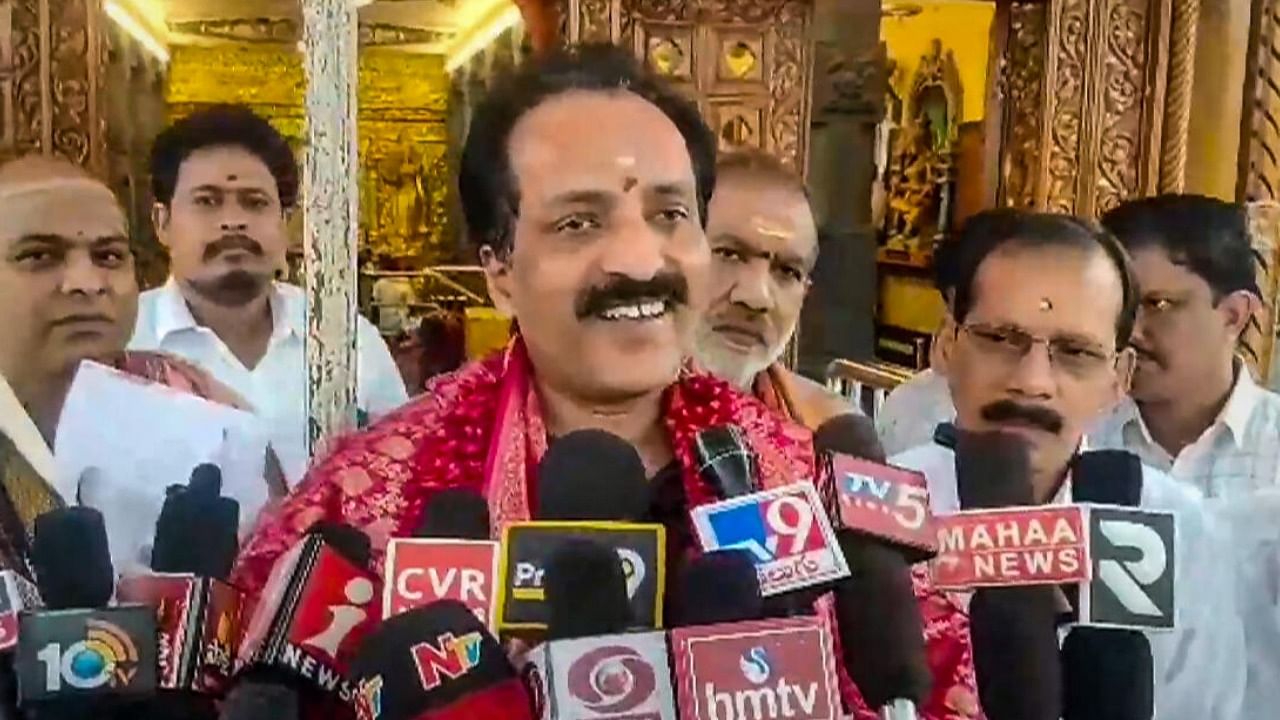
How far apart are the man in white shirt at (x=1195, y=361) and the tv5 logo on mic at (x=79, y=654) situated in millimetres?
691

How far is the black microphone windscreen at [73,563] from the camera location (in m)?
0.59

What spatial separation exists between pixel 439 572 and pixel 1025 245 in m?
0.52

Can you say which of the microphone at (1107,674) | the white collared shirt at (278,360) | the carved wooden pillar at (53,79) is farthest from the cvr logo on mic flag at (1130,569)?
the carved wooden pillar at (53,79)

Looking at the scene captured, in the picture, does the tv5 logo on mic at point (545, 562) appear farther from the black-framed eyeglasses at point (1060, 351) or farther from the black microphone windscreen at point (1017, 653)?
the black-framed eyeglasses at point (1060, 351)

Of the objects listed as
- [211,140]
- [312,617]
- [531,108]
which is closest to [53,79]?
[211,140]

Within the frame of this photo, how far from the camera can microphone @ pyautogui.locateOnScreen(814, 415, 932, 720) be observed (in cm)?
53

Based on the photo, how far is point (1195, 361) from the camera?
3.48ft

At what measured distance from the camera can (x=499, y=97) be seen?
0.73m

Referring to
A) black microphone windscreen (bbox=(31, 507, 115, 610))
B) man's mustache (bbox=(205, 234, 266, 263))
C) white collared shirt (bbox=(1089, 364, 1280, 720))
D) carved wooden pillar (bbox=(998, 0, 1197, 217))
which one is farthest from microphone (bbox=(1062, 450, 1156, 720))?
carved wooden pillar (bbox=(998, 0, 1197, 217))

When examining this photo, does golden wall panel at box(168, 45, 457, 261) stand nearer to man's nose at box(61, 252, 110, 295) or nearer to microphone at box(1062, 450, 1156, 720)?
man's nose at box(61, 252, 110, 295)

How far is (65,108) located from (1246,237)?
0.89 metres

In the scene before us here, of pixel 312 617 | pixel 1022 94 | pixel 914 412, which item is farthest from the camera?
pixel 1022 94

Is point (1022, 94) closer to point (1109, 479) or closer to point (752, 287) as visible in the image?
point (752, 287)

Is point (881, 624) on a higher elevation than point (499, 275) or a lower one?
lower
